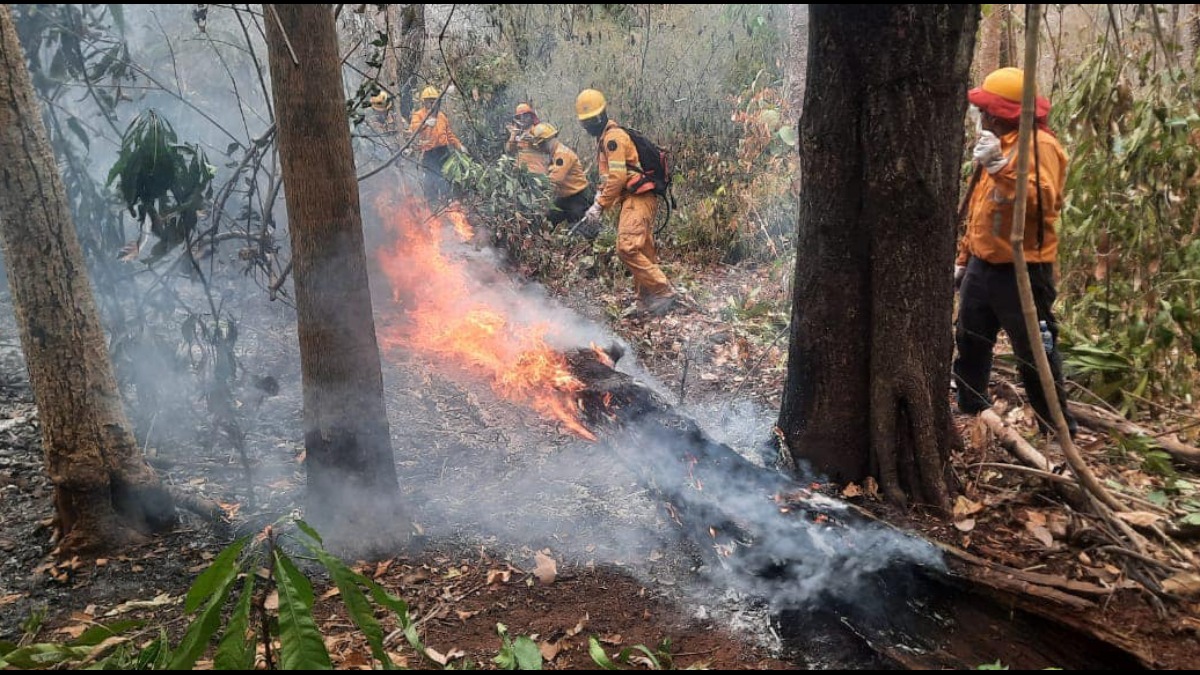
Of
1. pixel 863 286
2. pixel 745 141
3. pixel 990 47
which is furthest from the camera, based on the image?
→ pixel 745 141

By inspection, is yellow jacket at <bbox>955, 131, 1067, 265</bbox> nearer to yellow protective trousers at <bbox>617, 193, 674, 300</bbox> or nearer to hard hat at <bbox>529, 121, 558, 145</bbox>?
yellow protective trousers at <bbox>617, 193, 674, 300</bbox>

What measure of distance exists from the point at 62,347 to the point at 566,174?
702 centimetres

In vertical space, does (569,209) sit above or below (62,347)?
above

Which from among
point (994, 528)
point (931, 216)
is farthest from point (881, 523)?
point (931, 216)

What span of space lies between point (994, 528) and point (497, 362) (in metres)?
3.82

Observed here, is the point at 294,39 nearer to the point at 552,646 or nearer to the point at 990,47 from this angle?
the point at 552,646

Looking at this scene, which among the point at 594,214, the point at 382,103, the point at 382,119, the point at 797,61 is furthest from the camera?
the point at 382,119

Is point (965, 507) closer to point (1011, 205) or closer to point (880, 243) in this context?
point (880, 243)

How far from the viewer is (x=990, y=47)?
824cm

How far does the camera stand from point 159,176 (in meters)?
4.16

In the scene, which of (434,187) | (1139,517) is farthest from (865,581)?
(434,187)

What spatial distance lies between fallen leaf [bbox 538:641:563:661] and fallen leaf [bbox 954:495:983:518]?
194cm

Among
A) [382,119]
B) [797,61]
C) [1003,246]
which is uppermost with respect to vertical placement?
[797,61]

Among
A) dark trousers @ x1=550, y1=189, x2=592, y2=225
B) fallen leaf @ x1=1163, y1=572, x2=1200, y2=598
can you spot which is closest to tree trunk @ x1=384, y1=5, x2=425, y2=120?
dark trousers @ x1=550, y1=189, x2=592, y2=225
